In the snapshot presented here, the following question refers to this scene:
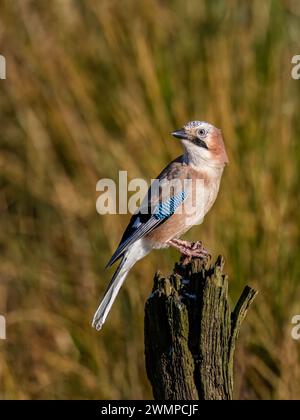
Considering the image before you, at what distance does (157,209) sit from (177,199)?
0.19 m

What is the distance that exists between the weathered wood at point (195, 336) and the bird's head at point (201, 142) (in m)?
2.05

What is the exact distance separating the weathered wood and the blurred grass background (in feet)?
10.5

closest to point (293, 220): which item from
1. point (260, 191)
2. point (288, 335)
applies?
point (260, 191)

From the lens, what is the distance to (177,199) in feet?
28.3

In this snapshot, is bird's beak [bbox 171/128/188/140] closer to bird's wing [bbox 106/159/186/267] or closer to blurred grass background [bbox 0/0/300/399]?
bird's wing [bbox 106/159/186/267]

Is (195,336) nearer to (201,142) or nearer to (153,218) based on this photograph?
(153,218)

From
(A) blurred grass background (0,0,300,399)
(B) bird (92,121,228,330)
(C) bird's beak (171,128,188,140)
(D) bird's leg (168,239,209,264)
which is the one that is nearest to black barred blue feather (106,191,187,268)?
(B) bird (92,121,228,330)

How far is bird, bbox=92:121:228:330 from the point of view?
28.3 feet

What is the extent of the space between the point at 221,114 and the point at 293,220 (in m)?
1.19

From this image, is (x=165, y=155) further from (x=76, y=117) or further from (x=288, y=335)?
(x=288, y=335)

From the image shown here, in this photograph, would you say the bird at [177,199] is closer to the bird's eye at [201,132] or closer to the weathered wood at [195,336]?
the bird's eye at [201,132]

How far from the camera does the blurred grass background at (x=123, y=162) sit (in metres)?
10.2

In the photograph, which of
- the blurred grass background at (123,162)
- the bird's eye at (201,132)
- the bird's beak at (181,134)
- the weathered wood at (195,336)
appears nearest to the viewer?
the weathered wood at (195,336)

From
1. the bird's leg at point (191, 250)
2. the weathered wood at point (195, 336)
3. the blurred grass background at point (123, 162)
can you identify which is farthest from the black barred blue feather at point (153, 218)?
the weathered wood at point (195, 336)
